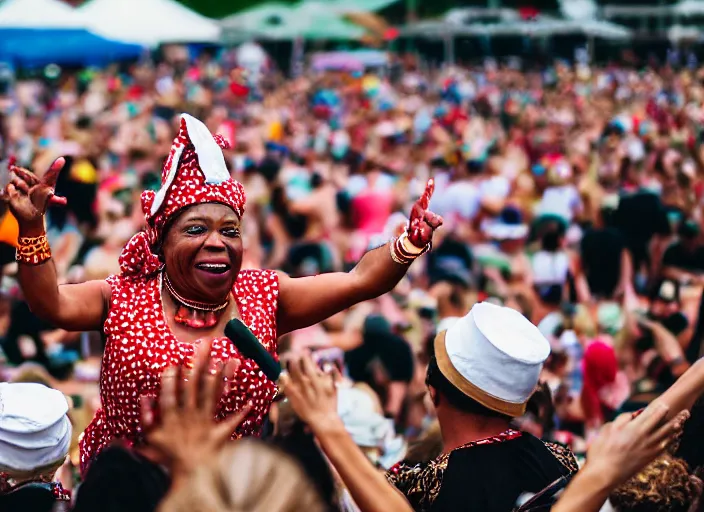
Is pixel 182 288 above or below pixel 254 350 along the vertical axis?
below

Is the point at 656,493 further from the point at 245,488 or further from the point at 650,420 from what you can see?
the point at 245,488

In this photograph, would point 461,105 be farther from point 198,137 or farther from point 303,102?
point 198,137

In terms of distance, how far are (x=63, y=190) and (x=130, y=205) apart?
52.9 inches

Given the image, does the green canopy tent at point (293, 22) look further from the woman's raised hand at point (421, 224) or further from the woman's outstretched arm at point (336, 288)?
the woman's raised hand at point (421, 224)

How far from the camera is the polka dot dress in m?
3.31

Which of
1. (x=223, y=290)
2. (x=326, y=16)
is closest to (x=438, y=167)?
(x=223, y=290)

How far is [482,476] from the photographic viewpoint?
3.06m

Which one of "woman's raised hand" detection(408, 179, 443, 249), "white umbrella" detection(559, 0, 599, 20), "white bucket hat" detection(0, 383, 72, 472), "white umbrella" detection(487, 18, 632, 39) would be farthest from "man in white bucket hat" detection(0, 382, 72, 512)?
"white umbrella" detection(559, 0, 599, 20)

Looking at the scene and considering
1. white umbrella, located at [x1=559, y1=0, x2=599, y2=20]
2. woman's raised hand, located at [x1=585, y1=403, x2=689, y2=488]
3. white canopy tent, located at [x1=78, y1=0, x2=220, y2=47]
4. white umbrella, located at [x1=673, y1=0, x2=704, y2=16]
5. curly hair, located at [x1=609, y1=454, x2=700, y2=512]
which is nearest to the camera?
woman's raised hand, located at [x1=585, y1=403, x2=689, y2=488]

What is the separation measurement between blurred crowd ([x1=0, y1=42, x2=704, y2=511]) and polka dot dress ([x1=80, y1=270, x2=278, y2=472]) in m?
0.29

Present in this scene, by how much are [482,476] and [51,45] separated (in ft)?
51.9

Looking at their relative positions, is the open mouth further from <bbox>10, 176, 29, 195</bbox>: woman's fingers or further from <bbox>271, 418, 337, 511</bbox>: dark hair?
<bbox>271, 418, 337, 511</bbox>: dark hair

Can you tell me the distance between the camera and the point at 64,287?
132 inches

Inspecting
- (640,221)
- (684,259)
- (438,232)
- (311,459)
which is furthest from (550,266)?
(311,459)
